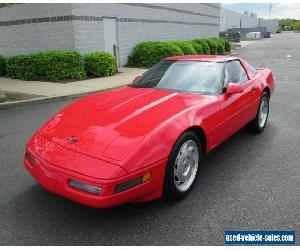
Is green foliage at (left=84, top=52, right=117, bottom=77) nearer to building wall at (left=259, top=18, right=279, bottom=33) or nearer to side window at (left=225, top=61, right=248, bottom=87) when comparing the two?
side window at (left=225, top=61, right=248, bottom=87)

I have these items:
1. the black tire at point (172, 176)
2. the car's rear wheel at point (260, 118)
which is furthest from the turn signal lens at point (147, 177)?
the car's rear wheel at point (260, 118)

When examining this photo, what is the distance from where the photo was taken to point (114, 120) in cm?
345

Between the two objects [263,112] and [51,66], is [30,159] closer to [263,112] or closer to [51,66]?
[263,112]

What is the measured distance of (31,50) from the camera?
1461cm

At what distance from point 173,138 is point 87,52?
456 inches

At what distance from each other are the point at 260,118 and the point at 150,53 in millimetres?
11723

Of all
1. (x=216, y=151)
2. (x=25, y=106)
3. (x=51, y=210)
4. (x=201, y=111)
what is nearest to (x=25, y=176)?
(x=51, y=210)

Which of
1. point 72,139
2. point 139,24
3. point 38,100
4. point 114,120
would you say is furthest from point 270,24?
point 72,139

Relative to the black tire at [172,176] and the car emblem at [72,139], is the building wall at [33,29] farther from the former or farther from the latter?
the black tire at [172,176]

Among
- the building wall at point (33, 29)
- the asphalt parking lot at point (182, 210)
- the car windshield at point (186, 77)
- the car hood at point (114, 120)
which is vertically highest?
the building wall at point (33, 29)

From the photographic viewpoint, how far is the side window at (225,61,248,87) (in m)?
4.60

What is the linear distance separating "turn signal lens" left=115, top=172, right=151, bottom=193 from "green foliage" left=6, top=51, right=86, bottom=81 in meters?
10.0

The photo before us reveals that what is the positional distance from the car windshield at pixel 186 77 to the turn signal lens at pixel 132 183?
5.49 ft

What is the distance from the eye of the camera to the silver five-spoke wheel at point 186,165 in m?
3.40
